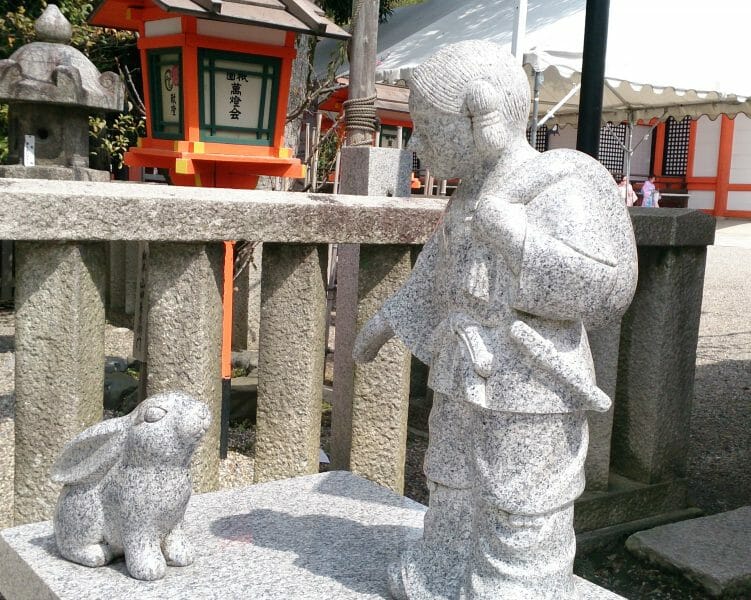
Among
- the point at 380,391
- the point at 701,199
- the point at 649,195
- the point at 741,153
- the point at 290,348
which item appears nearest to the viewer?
the point at 290,348

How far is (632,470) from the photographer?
351cm

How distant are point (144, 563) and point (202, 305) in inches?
28.2

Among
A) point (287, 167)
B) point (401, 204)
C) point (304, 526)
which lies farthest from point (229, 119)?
point (304, 526)

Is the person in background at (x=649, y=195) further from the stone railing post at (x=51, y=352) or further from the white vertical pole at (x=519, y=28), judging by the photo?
the stone railing post at (x=51, y=352)

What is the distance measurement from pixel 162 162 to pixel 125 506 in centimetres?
241

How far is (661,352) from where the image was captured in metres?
3.37

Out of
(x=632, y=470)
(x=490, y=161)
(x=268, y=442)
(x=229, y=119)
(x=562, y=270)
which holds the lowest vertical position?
(x=632, y=470)

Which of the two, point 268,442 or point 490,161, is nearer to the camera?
point 490,161

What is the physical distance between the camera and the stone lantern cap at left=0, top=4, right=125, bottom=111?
5.34 meters

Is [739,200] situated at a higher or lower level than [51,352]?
higher

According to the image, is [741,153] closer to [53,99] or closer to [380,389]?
[53,99]

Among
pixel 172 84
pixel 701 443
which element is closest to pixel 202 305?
pixel 172 84

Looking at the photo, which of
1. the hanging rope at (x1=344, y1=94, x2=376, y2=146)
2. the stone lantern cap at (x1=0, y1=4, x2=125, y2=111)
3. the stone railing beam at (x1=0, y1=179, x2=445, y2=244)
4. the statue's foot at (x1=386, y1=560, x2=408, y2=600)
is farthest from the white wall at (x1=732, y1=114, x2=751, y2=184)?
the statue's foot at (x1=386, y1=560, x2=408, y2=600)

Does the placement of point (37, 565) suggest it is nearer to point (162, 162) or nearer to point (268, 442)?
point (268, 442)
